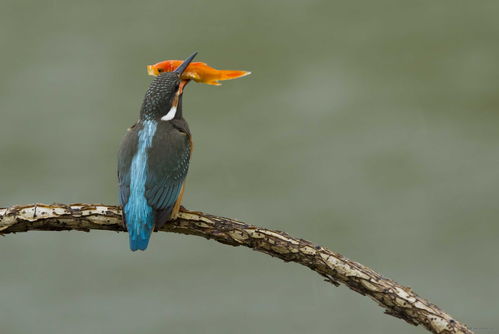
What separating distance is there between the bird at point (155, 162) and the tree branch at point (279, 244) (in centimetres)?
6

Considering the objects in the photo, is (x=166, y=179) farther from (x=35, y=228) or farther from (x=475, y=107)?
(x=475, y=107)

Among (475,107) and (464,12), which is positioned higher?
(464,12)

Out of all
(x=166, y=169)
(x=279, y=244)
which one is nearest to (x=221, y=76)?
(x=166, y=169)

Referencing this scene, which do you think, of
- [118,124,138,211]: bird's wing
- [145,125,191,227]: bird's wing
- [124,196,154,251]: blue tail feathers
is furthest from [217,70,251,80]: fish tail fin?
[124,196,154,251]: blue tail feathers

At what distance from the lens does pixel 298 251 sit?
2.61 meters

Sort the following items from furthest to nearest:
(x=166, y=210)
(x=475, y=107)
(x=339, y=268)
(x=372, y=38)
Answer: (x=372, y=38), (x=475, y=107), (x=166, y=210), (x=339, y=268)

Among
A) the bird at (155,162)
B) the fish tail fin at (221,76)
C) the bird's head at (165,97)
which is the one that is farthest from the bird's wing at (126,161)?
the fish tail fin at (221,76)

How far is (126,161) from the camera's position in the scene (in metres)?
2.98

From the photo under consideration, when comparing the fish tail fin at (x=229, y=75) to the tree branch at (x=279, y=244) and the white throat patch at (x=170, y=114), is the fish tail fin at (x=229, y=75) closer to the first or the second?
the white throat patch at (x=170, y=114)

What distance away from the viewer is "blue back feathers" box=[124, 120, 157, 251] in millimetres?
2820

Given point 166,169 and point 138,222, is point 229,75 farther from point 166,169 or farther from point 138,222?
point 138,222

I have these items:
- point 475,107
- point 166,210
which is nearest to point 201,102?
point 475,107

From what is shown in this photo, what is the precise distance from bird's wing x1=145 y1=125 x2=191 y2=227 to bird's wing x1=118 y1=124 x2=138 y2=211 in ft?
0.18

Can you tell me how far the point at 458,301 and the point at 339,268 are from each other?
6.25 feet
